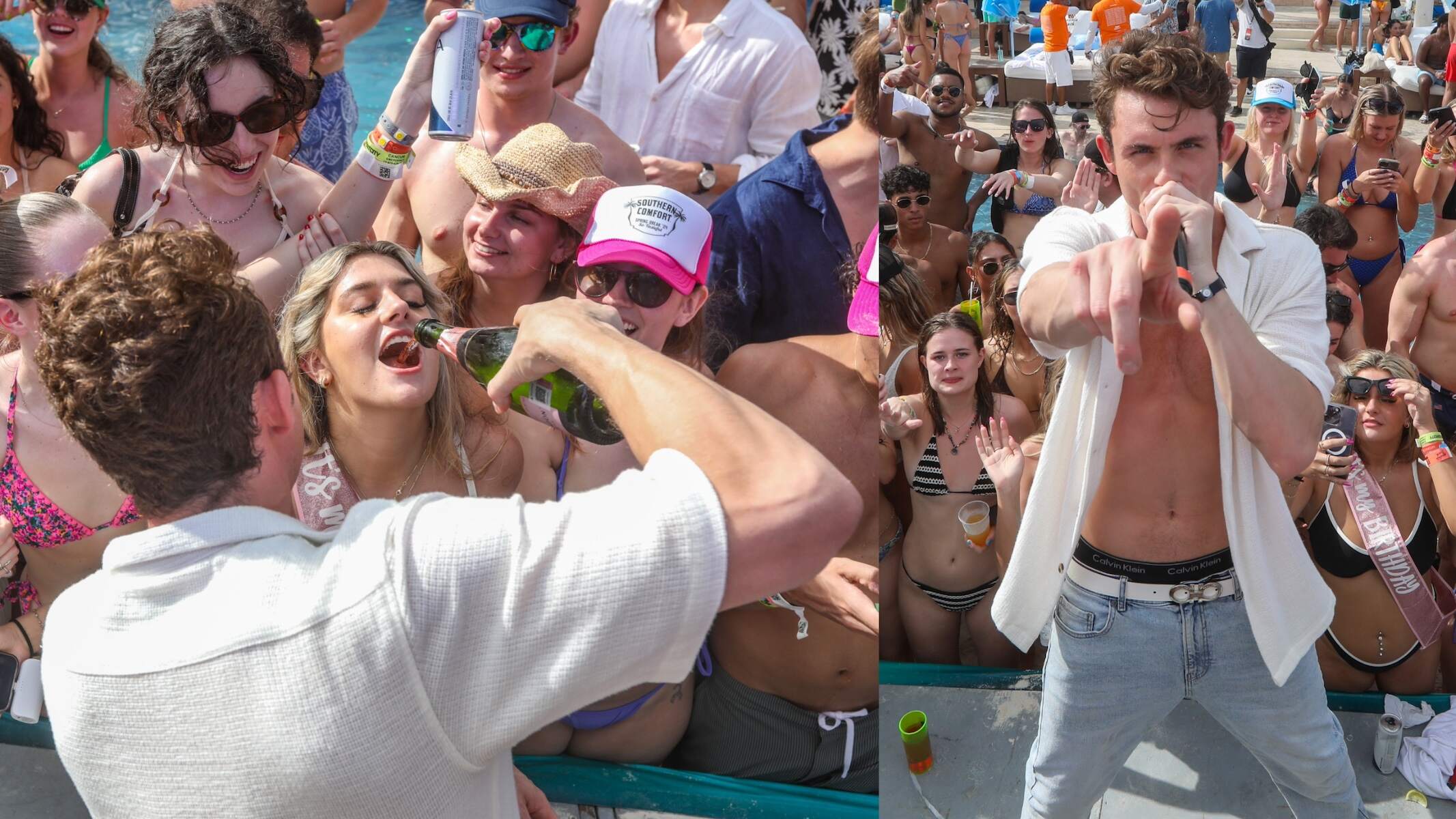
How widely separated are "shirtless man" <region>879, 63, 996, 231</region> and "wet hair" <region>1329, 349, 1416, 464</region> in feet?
3.39

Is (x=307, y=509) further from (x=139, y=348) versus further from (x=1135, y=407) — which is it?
(x=1135, y=407)

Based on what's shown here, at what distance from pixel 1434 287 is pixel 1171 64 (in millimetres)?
1226

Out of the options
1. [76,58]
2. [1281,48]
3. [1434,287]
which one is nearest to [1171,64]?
[1281,48]

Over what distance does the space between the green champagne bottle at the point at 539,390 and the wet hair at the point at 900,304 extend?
0.65 meters

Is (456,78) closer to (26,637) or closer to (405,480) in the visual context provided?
(405,480)

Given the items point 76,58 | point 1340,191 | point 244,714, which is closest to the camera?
point 244,714

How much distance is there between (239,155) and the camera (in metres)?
2.17

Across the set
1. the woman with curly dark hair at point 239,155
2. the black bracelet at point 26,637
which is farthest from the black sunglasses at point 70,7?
the black bracelet at point 26,637

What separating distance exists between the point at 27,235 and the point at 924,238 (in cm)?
163

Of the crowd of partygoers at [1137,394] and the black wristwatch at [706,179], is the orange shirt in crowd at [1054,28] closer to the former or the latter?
the crowd of partygoers at [1137,394]

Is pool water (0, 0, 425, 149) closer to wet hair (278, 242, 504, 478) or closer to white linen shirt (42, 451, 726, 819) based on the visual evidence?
wet hair (278, 242, 504, 478)

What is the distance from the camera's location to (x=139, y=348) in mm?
1134

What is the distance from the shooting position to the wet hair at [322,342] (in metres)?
1.97

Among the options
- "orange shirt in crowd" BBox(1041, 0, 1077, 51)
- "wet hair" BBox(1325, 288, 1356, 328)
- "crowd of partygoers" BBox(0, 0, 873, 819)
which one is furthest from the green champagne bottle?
"wet hair" BBox(1325, 288, 1356, 328)
